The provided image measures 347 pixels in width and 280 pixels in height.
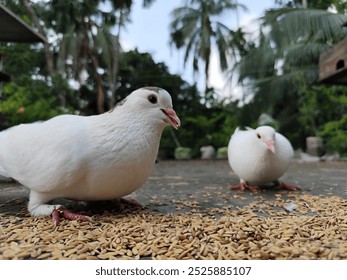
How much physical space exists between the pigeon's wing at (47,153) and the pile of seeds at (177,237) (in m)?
0.25

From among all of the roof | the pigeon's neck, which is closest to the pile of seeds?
the pigeon's neck

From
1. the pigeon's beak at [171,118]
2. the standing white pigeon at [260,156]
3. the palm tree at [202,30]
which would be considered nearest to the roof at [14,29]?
the pigeon's beak at [171,118]

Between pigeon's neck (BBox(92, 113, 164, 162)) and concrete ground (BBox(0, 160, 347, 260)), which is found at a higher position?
pigeon's neck (BBox(92, 113, 164, 162))

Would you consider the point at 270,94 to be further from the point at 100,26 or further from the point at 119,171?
the point at 119,171

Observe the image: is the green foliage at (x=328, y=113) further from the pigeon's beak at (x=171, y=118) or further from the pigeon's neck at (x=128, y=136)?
the pigeon's neck at (x=128, y=136)

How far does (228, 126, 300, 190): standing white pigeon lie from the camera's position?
2852mm

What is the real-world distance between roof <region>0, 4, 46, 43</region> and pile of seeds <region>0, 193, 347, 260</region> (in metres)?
2.84

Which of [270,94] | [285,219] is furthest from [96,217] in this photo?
[270,94]

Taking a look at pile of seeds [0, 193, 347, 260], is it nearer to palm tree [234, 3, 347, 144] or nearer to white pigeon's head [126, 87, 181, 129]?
white pigeon's head [126, 87, 181, 129]

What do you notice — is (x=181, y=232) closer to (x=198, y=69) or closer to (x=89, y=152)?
(x=89, y=152)

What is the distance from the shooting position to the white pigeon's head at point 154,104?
1.86 m

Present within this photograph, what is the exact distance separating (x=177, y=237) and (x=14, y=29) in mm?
4055

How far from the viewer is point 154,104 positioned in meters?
1.87

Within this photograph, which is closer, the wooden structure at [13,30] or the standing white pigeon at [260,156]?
the standing white pigeon at [260,156]
